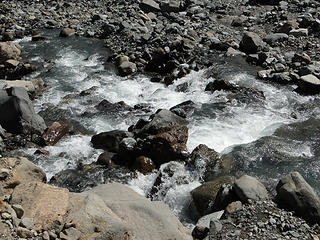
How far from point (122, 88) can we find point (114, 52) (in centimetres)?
394

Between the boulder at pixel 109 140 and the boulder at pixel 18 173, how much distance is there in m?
3.37

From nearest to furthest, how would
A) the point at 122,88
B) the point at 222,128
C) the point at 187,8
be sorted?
the point at 222,128, the point at 122,88, the point at 187,8

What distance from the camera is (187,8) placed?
27.6 metres

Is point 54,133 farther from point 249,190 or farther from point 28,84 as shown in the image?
point 249,190

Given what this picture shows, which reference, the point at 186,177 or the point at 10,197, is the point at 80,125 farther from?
the point at 10,197

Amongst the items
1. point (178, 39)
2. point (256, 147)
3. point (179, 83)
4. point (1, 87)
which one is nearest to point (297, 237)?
point (256, 147)

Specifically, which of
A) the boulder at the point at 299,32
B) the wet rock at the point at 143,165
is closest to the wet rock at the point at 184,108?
the wet rock at the point at 143,165

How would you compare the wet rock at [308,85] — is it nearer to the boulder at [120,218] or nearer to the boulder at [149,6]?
the boulder at [120,218]

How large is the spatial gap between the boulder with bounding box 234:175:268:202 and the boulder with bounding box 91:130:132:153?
176 inches

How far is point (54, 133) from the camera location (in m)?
12.9

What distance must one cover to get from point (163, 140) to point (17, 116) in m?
5.26

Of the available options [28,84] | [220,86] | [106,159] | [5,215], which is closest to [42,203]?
[5,215]

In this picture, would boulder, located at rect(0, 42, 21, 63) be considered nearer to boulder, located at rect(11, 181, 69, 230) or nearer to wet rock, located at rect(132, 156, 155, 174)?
wet rock, located at rect(132, 156, 155, 174)

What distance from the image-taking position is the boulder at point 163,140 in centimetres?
1118
